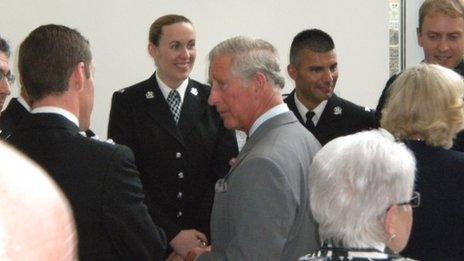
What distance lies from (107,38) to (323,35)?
1372 millimetres

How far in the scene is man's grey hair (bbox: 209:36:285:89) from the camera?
2.21m

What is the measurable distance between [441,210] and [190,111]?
5.27 ft

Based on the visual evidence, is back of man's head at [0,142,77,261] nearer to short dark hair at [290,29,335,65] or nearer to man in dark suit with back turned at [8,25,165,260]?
man in dark suit with back turned at [8,25,165,260]

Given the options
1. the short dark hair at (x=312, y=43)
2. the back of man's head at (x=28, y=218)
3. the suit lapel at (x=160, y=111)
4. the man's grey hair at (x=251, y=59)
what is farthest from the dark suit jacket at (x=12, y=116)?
the back of man's head at (x=28, y=218)

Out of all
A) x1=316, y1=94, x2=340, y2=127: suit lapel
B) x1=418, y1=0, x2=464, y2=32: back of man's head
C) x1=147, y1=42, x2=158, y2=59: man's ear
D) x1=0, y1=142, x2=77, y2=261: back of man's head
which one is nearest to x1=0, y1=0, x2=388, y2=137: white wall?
x1=147, y1=42, x2=158, y2=59: man's ear

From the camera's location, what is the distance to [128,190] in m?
1.92

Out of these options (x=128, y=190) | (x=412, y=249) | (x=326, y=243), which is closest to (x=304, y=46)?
(x=412, y=249)

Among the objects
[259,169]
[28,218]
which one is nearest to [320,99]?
[259,169]

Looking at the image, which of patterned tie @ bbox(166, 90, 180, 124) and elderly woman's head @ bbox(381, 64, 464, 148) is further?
patterned tie @ bbox(166, 90, 180, 124)

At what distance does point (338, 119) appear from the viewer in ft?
11.1

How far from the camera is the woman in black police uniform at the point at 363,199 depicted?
4.99 feet

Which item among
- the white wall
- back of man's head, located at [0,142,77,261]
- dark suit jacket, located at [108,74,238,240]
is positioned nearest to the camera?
back of man's head, located at [0,142,77,261]

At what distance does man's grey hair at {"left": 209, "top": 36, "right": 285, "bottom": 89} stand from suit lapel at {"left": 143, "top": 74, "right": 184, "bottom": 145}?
1191 mm

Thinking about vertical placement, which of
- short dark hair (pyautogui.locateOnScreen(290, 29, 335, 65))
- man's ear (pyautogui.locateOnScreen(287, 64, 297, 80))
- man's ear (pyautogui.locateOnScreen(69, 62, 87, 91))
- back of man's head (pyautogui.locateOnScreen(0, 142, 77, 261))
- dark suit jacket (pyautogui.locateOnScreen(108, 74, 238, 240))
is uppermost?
back of man's head (pyautogui.locateOnScreen(0, 142, 77, 261))
